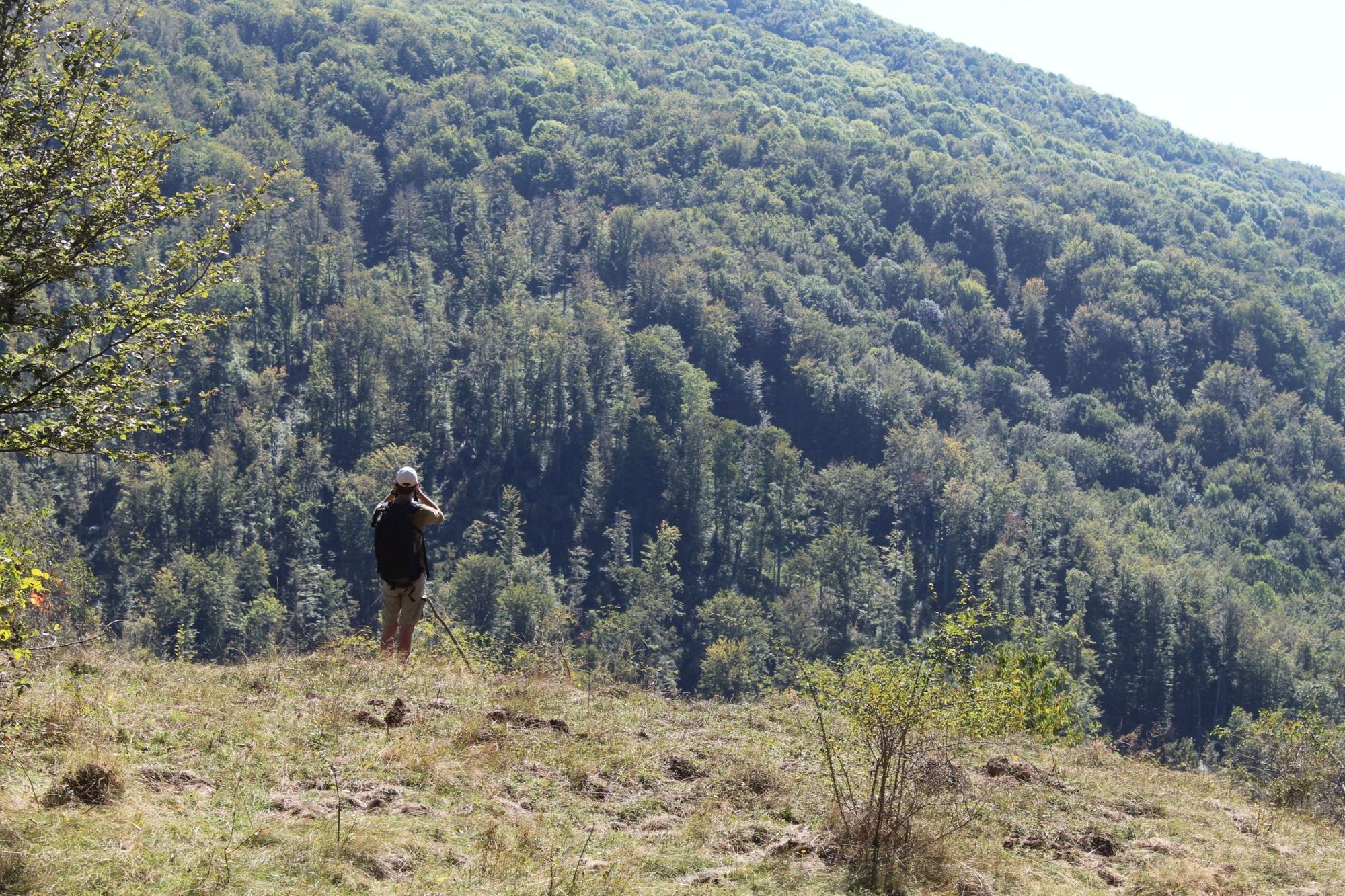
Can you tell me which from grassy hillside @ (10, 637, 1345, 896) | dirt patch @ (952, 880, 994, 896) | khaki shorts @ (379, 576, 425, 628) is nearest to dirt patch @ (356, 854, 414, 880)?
grassy hillside @ (10, 637, 1345, 896)

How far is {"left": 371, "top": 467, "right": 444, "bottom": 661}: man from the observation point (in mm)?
9844

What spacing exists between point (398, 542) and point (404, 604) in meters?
0.76

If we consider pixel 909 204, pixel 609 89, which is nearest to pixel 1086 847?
pixel 909 204

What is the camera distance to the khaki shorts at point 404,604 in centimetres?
1020

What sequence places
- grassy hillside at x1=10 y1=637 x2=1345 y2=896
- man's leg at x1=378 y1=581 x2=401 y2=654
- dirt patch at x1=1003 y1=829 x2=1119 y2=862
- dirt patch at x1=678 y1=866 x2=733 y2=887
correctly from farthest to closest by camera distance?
man's leg at x1=378 y1=581 x2=401 y2=654 → dirt patch at x1=1003 y1=829 x2=1119 y2=862 → dirt patch at x1=678 y1=866 x2=733 y2=887 → grassy hillside at x1=10 y1=637 x2=1345 y2=896

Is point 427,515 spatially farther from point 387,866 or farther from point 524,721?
point 387,866

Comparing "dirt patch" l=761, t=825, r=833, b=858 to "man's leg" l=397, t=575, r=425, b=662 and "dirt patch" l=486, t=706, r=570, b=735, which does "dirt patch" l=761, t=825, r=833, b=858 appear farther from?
"man's leg" l=397, t=575, r=425, b=662

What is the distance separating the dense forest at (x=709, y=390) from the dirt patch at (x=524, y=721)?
1538 inches

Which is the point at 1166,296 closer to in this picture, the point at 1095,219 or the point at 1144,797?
the point at 1095,219

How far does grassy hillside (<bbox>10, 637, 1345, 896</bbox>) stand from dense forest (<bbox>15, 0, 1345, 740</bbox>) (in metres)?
38.5

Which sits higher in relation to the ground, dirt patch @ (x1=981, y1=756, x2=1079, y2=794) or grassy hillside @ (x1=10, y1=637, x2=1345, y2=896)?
Result: dirt patch @ (x1=981, y1=756, x2=1079, y2=794)

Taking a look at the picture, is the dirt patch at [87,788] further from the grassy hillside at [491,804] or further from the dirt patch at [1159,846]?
the dirt patch at [1159,846]

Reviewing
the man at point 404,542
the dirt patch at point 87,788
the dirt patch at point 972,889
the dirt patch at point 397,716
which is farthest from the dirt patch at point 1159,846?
the dirt patch at point 87,788

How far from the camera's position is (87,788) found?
20.4 ft
